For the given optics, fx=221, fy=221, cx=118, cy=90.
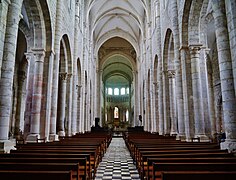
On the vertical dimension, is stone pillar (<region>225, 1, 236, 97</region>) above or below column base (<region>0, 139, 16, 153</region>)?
A: above

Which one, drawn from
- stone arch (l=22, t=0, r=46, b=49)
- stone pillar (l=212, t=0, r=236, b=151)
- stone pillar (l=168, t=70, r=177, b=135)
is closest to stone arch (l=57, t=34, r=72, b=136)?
stone arch (l=22, t=0, r=46, b=49)

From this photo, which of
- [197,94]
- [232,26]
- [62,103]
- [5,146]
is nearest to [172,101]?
[197,94]

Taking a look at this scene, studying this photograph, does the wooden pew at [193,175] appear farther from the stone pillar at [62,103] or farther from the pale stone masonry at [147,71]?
the stone pillar at [62,103]

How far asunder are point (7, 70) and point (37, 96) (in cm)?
435

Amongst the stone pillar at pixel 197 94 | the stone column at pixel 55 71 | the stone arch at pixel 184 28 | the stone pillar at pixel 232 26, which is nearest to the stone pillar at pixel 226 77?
the stone pillar at pixel 232 26

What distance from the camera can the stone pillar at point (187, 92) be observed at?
1106cm

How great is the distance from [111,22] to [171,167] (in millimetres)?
31313

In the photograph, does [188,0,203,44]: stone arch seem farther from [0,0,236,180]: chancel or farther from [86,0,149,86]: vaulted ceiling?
[86,0,149,86]: vaulted ceiling

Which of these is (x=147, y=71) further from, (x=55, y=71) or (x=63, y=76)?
(x=55, y=71)

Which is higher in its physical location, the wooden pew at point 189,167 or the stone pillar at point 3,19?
the stone pillar at point 3,19

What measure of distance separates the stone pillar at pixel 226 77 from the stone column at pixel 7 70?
257 inches

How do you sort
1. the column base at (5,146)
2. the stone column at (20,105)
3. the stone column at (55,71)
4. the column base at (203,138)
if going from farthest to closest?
1. the stone column at (20,105)
2. the stone column at (55,71)
3. the column base at (203,138)
4. the column base at (5,146)

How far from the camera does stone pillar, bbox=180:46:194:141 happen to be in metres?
11.1

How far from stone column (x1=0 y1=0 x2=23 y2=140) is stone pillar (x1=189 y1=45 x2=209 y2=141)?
8.27 meters
